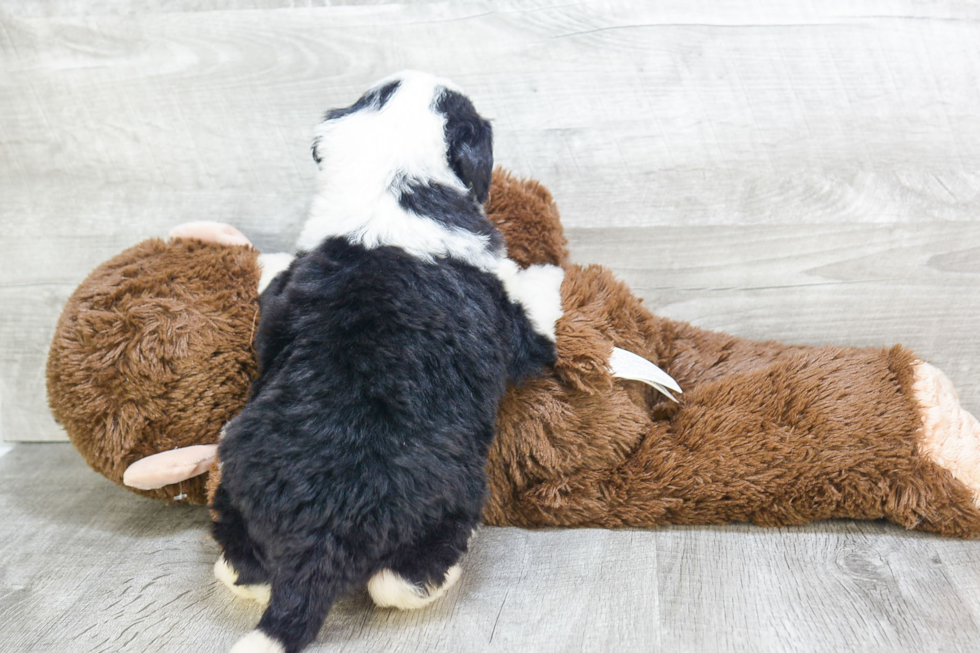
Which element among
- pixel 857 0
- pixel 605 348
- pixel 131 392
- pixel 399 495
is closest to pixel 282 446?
pixel 399 495

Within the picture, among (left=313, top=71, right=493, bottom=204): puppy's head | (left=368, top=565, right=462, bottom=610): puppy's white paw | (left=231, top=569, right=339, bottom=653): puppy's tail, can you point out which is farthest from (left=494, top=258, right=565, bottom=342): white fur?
(left=231, top=569, right=339, bottom=653): puppy's tail

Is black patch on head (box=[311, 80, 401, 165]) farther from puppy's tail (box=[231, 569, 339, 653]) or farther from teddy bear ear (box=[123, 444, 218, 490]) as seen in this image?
puppy's tail (box=[231, 569, 339, 653])

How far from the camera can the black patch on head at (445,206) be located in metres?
1.33

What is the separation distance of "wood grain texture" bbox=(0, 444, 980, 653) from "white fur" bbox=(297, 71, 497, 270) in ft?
1.88

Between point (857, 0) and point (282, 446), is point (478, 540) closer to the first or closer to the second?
point (282, 446)

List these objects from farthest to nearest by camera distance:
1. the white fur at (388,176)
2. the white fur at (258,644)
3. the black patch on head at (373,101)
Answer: the black patch on head at (373,101) < the white fur at (388,176) < the white fur at (258,644)

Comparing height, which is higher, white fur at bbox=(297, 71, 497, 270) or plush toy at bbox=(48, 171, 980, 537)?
white fur at bbox=(297, 71, 497, 270)

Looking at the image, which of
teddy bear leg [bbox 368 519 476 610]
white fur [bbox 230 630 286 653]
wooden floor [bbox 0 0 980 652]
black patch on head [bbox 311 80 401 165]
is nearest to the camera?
white fur [bbox 230 630 286 653]

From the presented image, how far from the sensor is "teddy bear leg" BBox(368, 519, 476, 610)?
1.20 m

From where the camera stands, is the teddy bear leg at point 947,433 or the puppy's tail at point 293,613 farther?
the teddy bear leg at point 947,433

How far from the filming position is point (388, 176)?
52.6 inches

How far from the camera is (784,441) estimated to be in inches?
56.8

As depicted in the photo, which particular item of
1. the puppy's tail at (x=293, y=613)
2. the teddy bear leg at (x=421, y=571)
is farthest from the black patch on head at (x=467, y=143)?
the puppy's tail at (x=293, y=613)

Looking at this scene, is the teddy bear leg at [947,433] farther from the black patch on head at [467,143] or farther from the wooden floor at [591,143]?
the black patch on head at [467,143]
